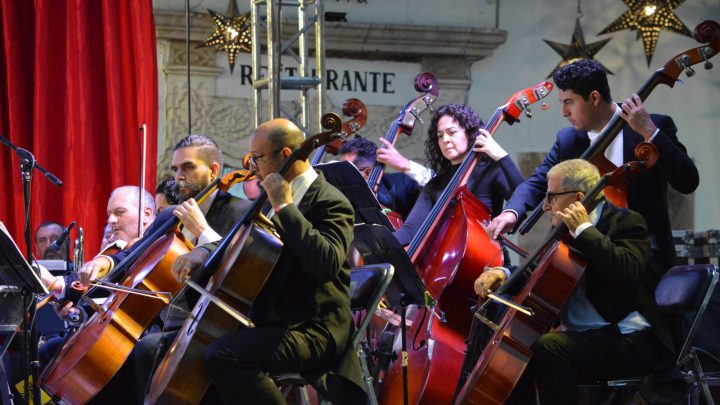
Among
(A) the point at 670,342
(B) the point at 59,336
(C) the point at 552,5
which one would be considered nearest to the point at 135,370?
(B) the point at 59,336

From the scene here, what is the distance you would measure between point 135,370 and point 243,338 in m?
1.07

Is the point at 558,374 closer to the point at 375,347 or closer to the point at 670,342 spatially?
the point at 670,342

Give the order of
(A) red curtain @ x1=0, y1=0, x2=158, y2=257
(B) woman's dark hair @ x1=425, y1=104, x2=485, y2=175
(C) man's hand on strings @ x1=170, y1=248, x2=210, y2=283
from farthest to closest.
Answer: (A) red curtain @ x1=0, y1=0, x2=158, y2=257
(B) woman's dark hair @ x1=425, y1=104, x2=485, y2=175
(C) man's hand on strings @ x1=170, y1=248, x2=210, y2=283

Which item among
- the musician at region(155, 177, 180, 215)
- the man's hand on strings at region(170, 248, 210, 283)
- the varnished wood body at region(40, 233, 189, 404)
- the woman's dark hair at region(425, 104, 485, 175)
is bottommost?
the varnished wood body at region(40, 233, 189, 404)

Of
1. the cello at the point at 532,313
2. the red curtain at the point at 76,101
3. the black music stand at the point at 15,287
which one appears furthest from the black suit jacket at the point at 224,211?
the red curtain at the point at 76,101

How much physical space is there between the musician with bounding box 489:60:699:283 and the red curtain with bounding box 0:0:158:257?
3251 mm

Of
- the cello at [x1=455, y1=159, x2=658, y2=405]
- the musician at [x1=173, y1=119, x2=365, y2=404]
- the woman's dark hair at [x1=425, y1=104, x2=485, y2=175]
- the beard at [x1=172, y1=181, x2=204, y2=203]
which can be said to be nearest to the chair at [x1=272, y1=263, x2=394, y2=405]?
the musician at [x1=173, y1=119, x2=365, y2=404]

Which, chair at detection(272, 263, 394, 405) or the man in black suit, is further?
the man in black suit

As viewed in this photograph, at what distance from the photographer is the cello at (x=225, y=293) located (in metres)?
2.88

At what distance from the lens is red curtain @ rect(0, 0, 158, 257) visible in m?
6.30

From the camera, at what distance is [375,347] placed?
13.6 ft

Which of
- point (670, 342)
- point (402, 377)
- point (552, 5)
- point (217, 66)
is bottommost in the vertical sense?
point (402, 377)

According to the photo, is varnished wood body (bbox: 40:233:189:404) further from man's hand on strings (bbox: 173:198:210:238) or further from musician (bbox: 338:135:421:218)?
musician (bbox: 338:135:421:218)

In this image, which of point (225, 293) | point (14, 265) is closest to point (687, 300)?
point (225, 293)
